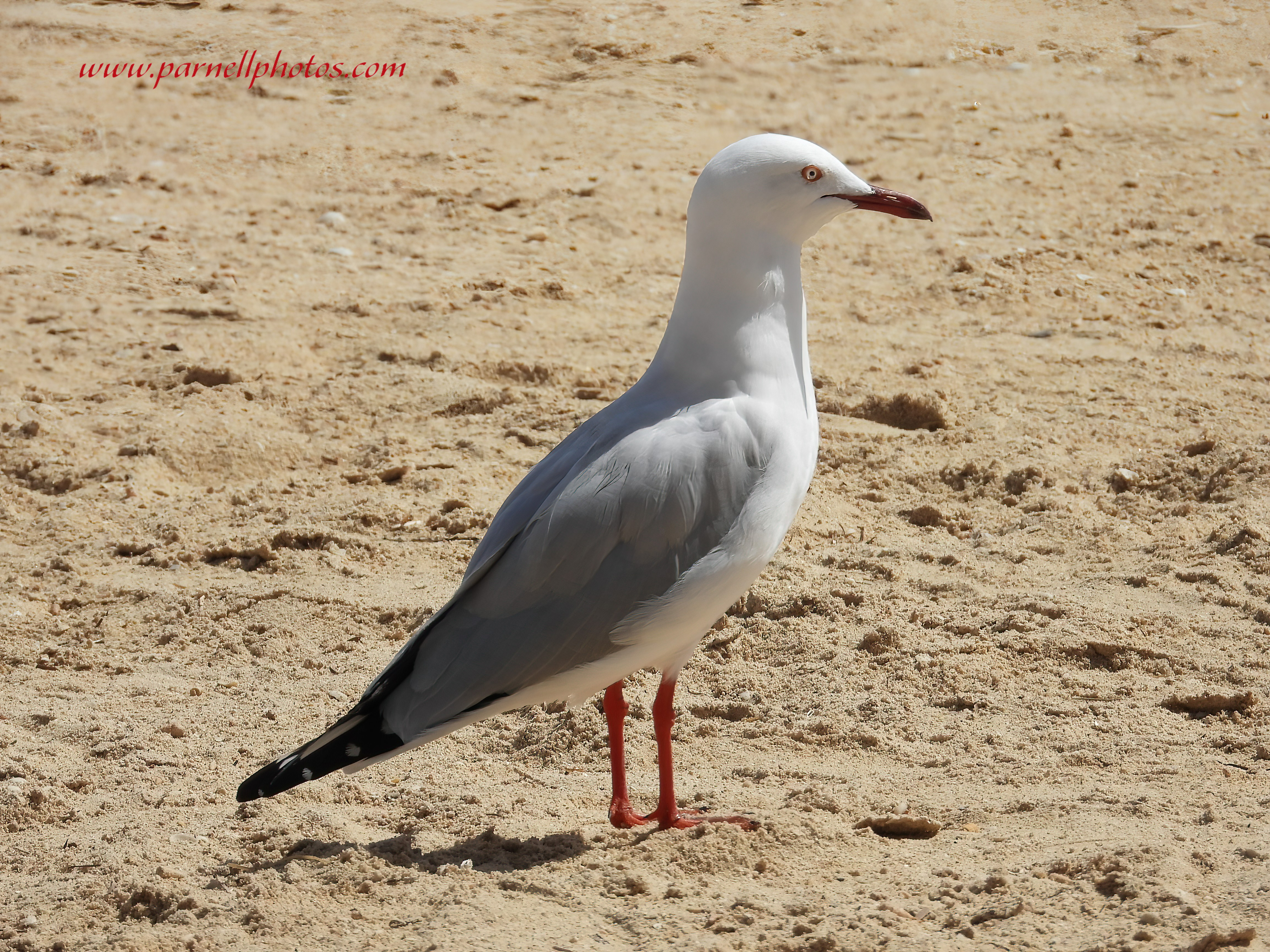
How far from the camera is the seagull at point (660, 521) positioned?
11.8 ft

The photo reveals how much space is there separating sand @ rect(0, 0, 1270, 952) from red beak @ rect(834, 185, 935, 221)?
1475 millimetres

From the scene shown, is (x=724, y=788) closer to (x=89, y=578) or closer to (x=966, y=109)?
(x=89, y=578)

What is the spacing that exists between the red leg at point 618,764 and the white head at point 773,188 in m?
1.33

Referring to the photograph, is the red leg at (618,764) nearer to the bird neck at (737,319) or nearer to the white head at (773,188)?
the bird neck at (737,319)

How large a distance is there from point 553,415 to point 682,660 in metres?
2.63

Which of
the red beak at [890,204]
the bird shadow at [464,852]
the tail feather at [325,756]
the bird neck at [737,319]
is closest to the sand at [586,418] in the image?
the bird shadow at [464,852]

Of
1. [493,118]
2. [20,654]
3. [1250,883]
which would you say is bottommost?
[20,654]

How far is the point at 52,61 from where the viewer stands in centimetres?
1054

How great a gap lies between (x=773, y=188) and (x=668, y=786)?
1.65 meters

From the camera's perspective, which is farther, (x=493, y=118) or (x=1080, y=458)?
(x=493, y=118)

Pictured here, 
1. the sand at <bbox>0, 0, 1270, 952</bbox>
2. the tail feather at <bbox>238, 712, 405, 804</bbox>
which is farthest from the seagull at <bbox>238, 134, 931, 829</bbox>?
the sand at <bbox>0, 0, 1270, 952</bbox>

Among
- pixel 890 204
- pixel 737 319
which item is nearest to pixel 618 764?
pixel 737 319

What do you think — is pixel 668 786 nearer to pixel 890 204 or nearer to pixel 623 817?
pixel 623 817

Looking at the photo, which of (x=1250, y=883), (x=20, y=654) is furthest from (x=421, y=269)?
(x=1250, y=883)
